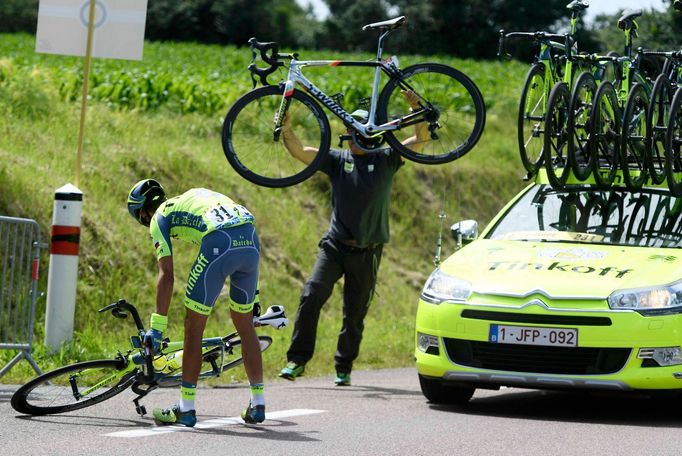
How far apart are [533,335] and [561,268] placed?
0.64 m

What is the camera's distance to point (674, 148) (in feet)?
37.8

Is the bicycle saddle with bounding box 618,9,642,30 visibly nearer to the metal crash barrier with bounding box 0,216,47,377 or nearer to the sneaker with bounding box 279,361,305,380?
the sneaker with bounding box 279,361,305,380

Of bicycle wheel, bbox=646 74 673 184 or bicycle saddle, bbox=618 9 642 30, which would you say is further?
bicycle saddle, bbox=618 9 642 30

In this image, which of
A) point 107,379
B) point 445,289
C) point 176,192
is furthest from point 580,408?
point 176,192

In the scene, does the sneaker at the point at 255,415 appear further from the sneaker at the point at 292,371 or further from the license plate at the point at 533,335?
the sneaker at the point at 292,371

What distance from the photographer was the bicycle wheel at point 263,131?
10938 mm

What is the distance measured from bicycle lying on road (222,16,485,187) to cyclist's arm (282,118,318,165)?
6cm

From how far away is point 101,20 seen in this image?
12.5m

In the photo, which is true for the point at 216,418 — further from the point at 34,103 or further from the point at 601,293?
the point at 34,103

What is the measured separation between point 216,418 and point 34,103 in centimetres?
910

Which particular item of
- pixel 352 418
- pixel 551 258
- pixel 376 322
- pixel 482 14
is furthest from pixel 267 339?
pixel 482 14

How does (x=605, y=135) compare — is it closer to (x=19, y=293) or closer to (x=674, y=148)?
(x=674, y=148)

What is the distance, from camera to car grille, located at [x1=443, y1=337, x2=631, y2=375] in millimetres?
9555

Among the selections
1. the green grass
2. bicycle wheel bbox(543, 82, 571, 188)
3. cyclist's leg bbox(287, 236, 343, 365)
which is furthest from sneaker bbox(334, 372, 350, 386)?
bicycle wheel bbox(543, 82, 571, 188)
